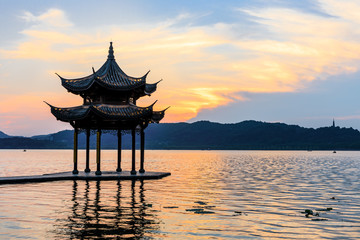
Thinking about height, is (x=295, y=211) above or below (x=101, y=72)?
below

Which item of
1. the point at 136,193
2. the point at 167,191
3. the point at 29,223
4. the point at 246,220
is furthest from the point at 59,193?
the point at 246,220

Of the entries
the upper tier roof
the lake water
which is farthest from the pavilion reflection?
the upper tier roof

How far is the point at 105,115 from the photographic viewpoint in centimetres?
4034

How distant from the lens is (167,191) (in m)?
32.6

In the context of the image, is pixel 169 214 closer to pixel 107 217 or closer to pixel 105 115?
pixel 107 217

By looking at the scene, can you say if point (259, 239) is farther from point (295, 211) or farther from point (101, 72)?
point (101, 72)

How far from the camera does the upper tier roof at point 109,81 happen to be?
41062 millimetres

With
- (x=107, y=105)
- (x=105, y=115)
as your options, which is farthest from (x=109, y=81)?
(x=105, y=115)

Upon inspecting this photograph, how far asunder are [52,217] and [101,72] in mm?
25676

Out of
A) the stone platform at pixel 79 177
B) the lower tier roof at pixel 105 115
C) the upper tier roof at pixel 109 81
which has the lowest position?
the stone platform at pixel 79 177

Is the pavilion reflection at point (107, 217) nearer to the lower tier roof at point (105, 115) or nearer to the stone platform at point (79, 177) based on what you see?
the stone platform at point (79, 177)

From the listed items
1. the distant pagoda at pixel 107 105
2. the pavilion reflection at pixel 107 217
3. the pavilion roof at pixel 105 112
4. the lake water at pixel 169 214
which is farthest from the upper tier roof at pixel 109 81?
the pavilion reflection at pixel 107 217

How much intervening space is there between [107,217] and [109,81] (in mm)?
23758

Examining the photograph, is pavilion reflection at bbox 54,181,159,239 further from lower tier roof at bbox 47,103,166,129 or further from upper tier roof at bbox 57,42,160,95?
upper tier roof at bbox 57,42,160,95
